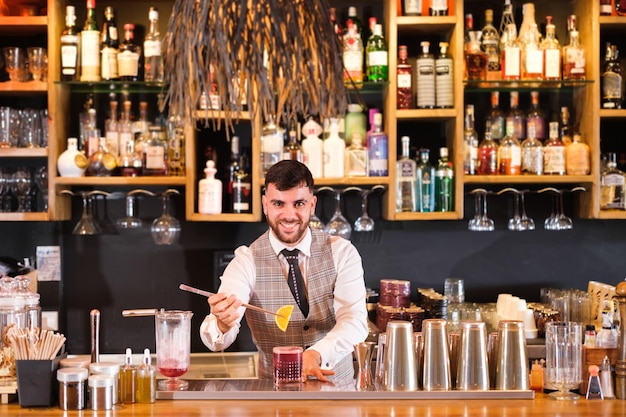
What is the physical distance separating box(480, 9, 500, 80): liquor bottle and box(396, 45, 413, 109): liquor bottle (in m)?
0.38

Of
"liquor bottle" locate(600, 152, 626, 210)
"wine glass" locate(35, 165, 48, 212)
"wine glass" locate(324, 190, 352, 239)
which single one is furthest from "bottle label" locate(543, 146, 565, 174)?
"wine glass" locate(35, 165, 48, 212)

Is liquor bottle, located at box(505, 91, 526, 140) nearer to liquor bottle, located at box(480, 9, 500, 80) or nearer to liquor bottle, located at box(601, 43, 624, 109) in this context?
liquor bottle, located at box(480, 9, 500, 80)

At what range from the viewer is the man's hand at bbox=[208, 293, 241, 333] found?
275 centimetres

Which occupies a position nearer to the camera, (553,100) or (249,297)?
(249,297)

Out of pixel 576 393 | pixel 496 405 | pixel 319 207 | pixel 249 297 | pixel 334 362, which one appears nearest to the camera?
pixel 496 405

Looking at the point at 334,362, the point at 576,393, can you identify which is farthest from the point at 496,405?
the point at 334,362

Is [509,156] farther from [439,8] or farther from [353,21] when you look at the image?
[353,21]

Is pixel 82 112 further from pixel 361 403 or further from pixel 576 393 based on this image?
pixel 576 393

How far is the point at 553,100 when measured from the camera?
4535mm

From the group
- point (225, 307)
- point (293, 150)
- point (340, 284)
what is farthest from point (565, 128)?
point (225, 307)

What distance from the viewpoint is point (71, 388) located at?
2.53 m

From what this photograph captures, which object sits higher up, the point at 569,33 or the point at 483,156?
the point at 569,33

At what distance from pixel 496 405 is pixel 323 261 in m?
1.01

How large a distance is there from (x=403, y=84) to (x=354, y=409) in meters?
2.07
